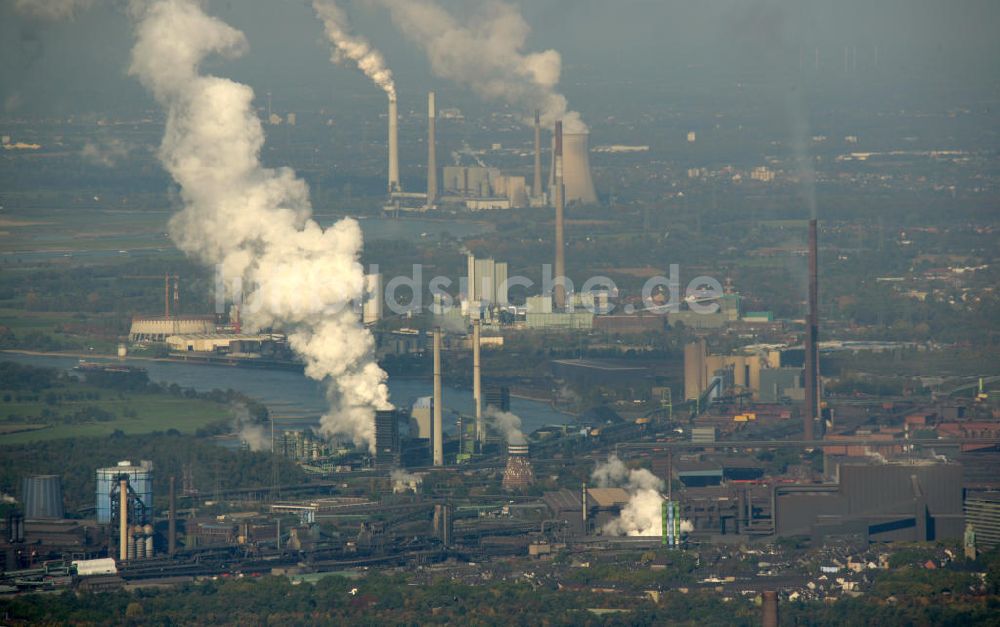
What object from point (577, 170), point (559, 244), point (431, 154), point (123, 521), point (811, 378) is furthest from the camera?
point (431, 154)

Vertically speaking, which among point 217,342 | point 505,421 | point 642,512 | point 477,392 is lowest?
point 642,512

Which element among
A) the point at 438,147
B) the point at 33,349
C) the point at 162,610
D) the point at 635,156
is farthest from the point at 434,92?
the point at 162,610

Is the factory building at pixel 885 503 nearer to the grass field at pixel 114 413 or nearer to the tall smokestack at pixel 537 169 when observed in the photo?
the grass field at pixel 114 413

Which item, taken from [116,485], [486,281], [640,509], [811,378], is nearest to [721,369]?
[811,378]

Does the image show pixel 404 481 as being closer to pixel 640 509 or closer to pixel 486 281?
pixel 640 509

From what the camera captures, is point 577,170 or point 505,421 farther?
point 577,170

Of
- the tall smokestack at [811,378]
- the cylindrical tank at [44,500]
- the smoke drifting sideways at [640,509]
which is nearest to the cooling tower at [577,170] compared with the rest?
the tall smokestack at [811,378]

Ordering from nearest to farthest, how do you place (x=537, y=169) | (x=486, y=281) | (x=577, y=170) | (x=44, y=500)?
(x=44, y=500), (x=486, y=281), (x=577, y=170), (x=537, y=169)
